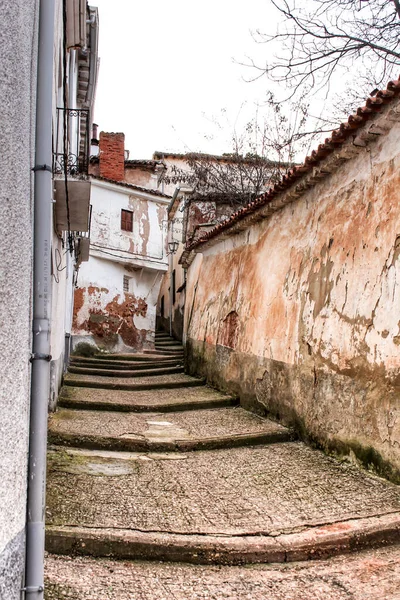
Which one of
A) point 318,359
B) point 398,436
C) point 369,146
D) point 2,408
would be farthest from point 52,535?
point 369,146

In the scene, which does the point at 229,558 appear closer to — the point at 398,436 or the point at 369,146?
the point at 398,436

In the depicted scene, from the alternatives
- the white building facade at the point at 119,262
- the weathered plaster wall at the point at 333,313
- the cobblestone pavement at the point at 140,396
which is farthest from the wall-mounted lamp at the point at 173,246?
the weathered plaster wall at the point at 333,313

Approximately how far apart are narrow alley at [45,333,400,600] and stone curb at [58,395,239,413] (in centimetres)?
150

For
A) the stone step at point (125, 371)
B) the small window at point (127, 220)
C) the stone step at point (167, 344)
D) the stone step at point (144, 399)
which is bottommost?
the stone step at point (144, 399)

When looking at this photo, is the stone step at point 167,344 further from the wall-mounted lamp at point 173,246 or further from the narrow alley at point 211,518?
the narrow alley at point 211,518

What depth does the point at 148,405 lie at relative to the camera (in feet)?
30.9

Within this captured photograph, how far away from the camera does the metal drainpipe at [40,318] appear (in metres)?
2.68

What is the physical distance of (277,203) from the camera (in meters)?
8.19

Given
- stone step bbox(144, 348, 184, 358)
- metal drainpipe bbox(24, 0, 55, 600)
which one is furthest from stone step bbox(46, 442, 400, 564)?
stone step bbox(144, 348, 184, 358)

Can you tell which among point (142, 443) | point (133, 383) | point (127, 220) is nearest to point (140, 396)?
point (133, 383)

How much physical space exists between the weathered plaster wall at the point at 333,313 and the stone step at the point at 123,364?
527cm

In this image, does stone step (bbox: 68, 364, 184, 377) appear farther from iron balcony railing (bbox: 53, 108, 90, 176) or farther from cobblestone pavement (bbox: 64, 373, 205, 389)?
iron balcony railing (bbox: 53, 108, 90, 176)

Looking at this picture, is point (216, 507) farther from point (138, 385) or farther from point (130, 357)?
point (130, 357)

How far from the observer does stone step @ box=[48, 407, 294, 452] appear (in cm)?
680
